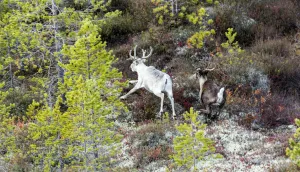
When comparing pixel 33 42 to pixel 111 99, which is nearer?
pixel 111 99

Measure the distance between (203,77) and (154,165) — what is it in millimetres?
3352

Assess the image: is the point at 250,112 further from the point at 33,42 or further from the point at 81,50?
the point at 33,42

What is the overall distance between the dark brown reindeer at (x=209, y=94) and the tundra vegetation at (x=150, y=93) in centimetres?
38

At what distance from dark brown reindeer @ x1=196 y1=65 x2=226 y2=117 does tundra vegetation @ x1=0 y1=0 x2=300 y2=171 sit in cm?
38

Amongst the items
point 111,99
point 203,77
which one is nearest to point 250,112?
point 203,77

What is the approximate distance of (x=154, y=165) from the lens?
9.29 metres

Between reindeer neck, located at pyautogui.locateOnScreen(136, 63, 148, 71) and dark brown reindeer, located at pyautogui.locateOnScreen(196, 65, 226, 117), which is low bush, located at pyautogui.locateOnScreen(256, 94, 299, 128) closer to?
dark brown reindeer, located at pyautogui.locateOnScreen(196, 65, 226, 117)

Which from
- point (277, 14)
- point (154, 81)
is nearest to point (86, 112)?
point (154, 81)

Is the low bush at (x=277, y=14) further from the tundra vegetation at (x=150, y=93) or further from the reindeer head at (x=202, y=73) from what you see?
the reindeer head at (x=202, y=73)

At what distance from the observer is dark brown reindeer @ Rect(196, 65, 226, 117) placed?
1122 cm

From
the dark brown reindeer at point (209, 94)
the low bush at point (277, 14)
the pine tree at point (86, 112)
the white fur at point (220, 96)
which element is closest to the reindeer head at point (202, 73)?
the dark brown reindeer at point (209, 94)

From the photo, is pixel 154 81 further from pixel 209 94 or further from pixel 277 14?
pixel 277 14

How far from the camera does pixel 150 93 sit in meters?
12.6

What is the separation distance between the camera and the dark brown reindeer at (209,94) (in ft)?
36.8
